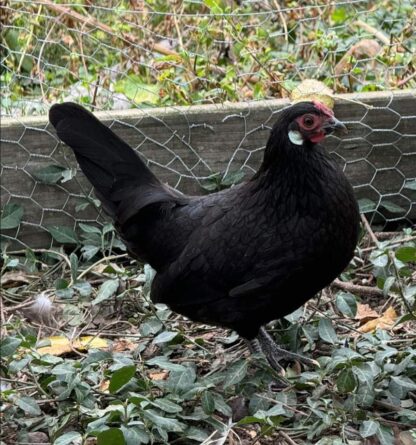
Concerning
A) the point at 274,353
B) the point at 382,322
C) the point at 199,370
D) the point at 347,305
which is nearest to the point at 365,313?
the point at 382,322

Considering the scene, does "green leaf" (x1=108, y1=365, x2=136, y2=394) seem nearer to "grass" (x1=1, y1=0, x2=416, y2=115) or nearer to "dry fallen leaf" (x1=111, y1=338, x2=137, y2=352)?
"dry fallen leaf" (x1=111, y1=338, x2=137, y2=352)

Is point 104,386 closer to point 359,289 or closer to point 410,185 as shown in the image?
point 359,289

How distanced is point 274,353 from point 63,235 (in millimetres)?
1144

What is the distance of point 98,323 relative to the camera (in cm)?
352

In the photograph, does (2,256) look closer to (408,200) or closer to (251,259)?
(251,259)

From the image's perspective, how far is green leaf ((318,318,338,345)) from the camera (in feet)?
9.86

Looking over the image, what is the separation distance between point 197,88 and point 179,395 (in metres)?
1.69

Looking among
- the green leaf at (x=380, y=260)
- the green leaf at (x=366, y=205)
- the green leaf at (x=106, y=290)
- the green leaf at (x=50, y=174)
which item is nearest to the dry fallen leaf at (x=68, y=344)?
the green leaf at (x=106, y=290)

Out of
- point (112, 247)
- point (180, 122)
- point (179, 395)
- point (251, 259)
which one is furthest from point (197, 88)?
point (179, 395)

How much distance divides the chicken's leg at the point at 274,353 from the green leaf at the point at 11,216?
1208mm

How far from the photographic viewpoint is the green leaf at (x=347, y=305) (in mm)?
3061

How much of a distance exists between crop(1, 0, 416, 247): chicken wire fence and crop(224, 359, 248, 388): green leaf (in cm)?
113

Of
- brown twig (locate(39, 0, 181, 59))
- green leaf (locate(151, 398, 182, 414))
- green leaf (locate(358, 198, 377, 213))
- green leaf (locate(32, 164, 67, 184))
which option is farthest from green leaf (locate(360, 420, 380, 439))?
brown twig (locate(39, 0, 181, 59))

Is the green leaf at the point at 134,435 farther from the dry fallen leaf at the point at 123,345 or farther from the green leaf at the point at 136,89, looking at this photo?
the green leaf at the point at 136,89
